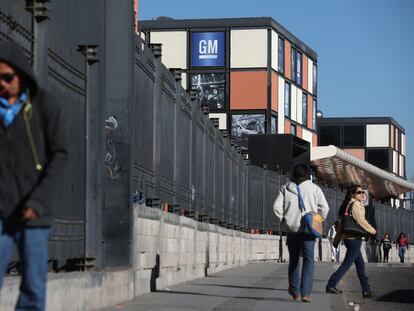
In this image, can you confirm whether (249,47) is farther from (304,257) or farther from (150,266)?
(304,257)

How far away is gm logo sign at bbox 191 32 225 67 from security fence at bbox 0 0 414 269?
142ft

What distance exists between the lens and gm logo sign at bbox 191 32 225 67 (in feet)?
206

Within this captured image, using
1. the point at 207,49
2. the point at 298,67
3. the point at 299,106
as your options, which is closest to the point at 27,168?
the point at 207,49

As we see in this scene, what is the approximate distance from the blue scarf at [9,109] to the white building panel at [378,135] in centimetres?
8828

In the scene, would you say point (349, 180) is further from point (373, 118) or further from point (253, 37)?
point (373, 118)

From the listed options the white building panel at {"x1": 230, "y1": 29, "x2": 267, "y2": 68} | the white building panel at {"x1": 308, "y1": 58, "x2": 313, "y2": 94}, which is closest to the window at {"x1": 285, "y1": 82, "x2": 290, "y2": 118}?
the white building panel at {"x1": 230, "y1": 29, "x2": 267, "y2": 68}

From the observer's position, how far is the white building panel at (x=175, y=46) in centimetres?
6269

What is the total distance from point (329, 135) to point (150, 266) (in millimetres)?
79849

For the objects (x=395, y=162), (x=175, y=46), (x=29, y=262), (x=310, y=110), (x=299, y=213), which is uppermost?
(x=175, y=46)

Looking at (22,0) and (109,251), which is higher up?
(22,0)

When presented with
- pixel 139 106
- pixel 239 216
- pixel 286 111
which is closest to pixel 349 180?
pixel 286 111

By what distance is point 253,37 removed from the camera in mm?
62812

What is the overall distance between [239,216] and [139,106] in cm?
1481

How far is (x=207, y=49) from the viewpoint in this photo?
2489 inches
